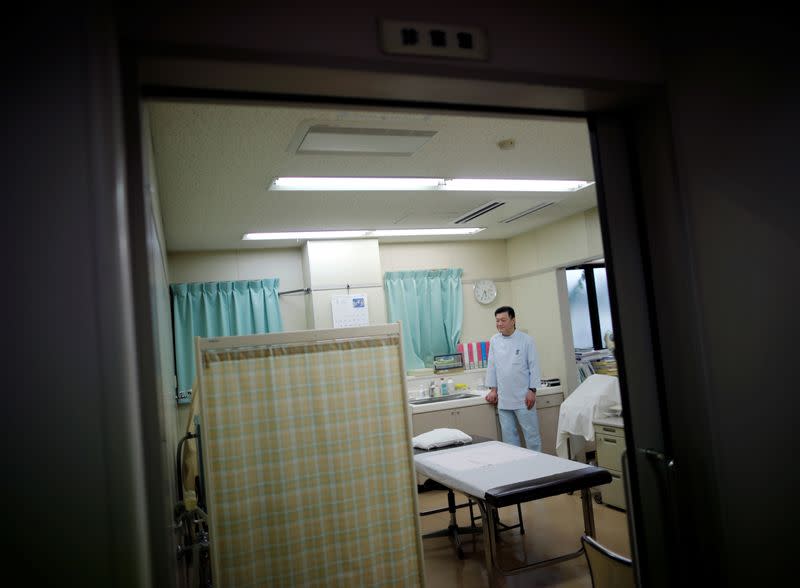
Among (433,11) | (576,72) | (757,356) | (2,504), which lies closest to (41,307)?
(2,504)

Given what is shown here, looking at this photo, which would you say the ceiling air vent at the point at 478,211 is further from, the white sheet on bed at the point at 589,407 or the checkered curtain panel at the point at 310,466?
the checkered curtain panel at the point at 310,466

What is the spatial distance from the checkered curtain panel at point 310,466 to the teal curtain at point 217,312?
→ 3.07m

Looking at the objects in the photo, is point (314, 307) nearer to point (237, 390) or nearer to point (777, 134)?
point (237, 390)

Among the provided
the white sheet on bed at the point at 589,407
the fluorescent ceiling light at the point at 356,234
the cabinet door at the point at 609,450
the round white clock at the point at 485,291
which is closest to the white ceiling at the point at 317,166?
the fluorescent ceiling light at the point at 356,234

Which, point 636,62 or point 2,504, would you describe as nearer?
point 2,504

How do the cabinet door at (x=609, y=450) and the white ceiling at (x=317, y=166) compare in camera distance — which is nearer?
the white ceiling at (x=317, y=166)

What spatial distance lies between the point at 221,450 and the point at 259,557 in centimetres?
40

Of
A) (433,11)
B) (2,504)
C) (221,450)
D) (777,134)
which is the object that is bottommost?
(221,450)

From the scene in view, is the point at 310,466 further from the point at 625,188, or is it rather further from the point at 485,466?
the point at 485,466

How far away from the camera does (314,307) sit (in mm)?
5297

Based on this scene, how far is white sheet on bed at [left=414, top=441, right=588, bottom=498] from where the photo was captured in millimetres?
3108

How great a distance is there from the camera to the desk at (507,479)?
2920 millimetres

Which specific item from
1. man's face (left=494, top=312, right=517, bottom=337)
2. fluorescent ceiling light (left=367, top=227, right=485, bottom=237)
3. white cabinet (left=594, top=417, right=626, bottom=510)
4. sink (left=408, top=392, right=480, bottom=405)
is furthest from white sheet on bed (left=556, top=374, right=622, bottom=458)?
fluorescent ceiling light (left=367, top=227, right=485, bottom=237)

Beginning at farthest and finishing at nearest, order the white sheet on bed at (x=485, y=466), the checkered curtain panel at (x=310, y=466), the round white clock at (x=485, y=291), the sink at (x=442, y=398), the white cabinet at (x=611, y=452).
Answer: the round white clock at (x=485, y=291)
the sink at (x=442, y=398)
the white cabinet at (x=611, y=452)
the white sheet on bed at (x=485, y=466)
the checkered curtain panel at (x=310, y=466)
